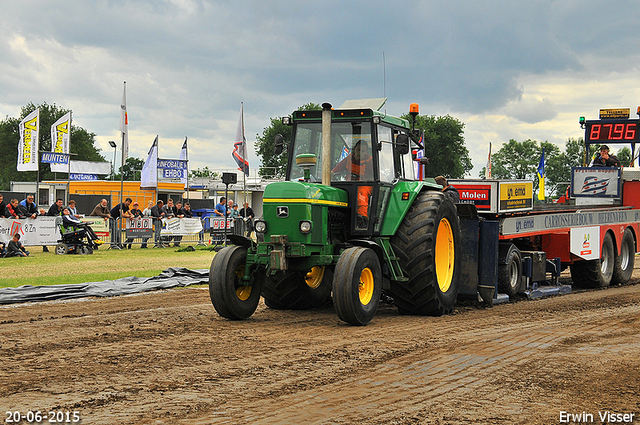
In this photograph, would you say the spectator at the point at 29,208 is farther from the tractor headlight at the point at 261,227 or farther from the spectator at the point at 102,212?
the tractor headlight at the point at 261,227

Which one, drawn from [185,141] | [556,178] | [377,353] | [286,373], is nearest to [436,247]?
[377,353]

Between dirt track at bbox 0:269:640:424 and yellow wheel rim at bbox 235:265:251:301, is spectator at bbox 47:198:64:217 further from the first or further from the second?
yellow wheel rim at bbox 235:265:251:301

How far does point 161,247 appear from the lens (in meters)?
22.5

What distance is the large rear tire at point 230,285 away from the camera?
8.09 meters

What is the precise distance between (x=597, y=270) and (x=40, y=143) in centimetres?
6758

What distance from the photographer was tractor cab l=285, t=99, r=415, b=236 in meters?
8.65

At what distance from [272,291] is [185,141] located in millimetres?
25695

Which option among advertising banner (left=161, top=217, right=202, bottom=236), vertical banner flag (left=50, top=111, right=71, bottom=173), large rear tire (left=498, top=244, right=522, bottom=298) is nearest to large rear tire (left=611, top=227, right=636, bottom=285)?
large rear tire (left=498, top=244, right=522, bottom=298)

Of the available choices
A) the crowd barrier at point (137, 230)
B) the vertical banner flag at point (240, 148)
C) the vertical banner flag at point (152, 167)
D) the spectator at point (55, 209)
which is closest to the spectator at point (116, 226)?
the crowd barrier at point (137, 230)

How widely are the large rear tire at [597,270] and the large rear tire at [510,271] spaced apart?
308cm

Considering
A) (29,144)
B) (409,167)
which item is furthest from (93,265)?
(29,144)

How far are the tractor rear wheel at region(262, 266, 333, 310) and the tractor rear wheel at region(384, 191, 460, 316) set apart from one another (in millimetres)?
1125

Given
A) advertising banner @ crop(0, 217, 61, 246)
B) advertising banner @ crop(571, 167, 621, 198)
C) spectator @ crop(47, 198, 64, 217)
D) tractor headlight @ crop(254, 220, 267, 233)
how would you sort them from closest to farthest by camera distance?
tractor headlight @ crop(254, 220, 267, 233) → advertising banner @ crop(571, 167, 621, 198) → advertising banner @ crop(0, 217, 61, 246) → spectator @ crop(47, 198, 64, 217)

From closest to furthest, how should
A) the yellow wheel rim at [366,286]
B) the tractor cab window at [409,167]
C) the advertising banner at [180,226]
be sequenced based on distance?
the yellow wheel rim at [366,286] < the tractor cab window at [409,167] < the advertising banner at [180,226]
